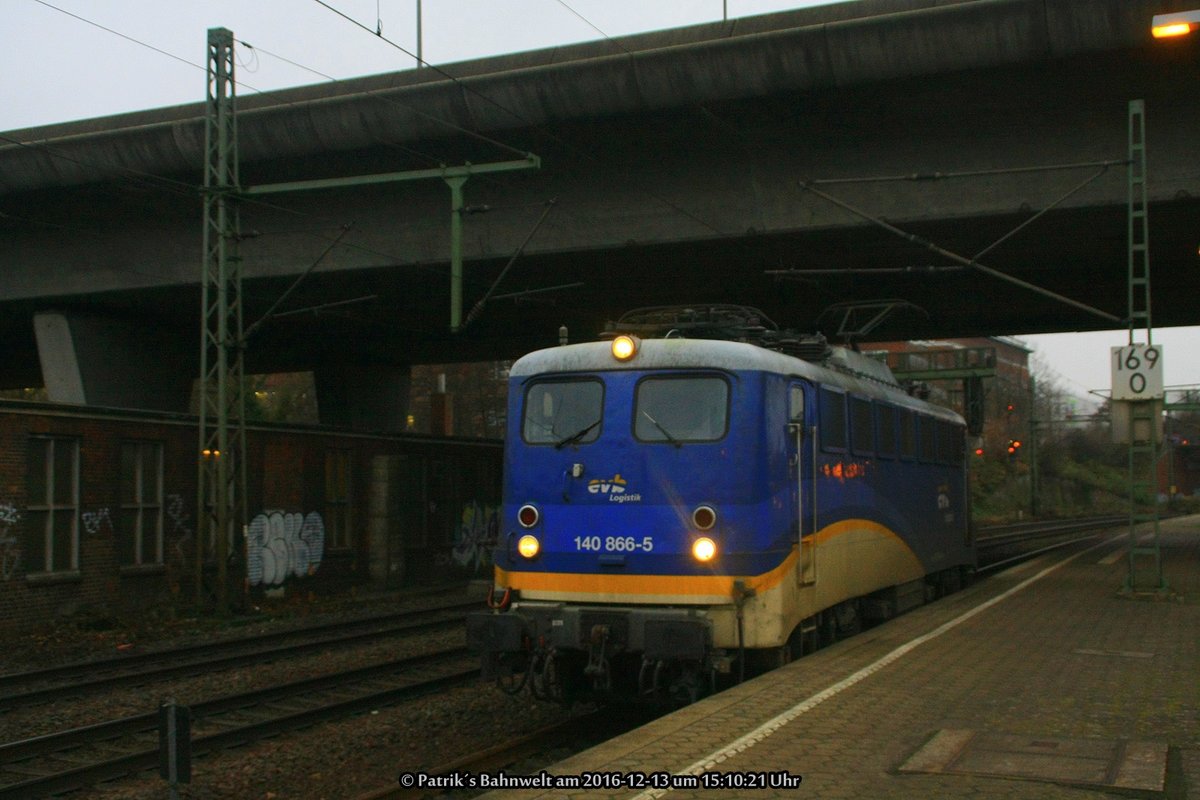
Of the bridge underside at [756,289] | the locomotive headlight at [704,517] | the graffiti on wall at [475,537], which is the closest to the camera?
the locomotive headlight at [704,517]

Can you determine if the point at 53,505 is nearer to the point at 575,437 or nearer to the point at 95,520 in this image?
the point at 95,520

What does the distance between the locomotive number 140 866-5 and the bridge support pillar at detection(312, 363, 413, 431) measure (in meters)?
25.9

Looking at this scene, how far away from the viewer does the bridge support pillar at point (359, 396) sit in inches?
1390

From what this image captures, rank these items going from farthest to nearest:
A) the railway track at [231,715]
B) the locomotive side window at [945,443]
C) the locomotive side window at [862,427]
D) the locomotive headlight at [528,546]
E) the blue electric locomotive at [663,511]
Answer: the locomotive side window at [945,443]
the locomotive side window at [862,427]
the locomotive headlight at [528,546]
the blue electric locomotive at [663,511]
the railway track at [231,715]

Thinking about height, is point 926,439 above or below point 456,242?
below

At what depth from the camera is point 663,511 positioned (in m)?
9.53

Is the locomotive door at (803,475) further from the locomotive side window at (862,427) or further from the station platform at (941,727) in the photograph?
the locomotive side window at (862,427)

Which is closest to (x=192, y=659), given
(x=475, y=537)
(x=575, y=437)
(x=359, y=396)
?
(x=575, y=437)

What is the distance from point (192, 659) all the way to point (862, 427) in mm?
8816

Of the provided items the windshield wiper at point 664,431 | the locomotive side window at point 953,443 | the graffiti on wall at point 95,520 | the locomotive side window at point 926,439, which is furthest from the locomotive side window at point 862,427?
the graffiti on wall at point 95,520

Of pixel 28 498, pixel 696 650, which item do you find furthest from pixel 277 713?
pixel 28 498

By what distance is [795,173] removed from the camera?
19156 mm

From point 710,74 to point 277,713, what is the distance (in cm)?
1134

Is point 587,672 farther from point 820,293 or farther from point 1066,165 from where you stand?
point 820,293
